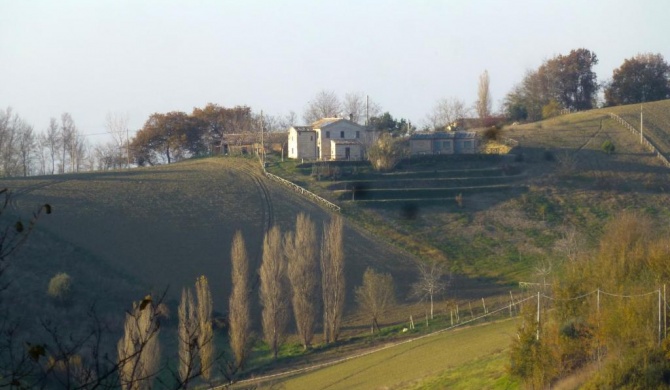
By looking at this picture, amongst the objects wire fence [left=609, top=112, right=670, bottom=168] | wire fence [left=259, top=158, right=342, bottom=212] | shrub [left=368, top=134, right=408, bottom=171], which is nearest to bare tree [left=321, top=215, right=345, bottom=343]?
wire fence [left=259, top=158, right=342, bottom=212]

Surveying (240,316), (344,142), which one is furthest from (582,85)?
(240,316)

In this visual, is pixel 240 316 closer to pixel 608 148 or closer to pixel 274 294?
pixel 274 294

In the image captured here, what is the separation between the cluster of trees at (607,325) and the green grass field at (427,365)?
1664 millimetres

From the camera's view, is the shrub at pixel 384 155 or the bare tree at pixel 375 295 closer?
the bare tree at pixel 375 295

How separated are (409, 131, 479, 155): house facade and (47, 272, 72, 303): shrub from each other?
32.4 meters

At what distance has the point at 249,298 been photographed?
36.8 m

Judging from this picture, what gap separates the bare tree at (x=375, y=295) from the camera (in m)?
38.0

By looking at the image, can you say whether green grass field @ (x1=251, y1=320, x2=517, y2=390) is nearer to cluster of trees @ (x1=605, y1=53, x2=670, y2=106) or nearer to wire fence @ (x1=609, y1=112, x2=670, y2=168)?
wire fence @ (x1=609, y1=112, x2=670, y2=168)

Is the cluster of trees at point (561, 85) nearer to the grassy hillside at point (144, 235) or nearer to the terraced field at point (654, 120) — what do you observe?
the terraced field at point (654, 120)

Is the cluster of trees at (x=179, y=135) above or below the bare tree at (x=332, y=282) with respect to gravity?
above

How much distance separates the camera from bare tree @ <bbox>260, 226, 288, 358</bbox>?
35.6 metres

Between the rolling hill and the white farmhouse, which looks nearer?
the rolling hill

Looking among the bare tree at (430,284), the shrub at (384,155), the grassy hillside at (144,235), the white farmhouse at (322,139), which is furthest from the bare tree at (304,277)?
the white farmhouse at (322,139)

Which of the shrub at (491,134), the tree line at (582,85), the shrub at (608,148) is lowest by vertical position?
the shrub at (608,148)
